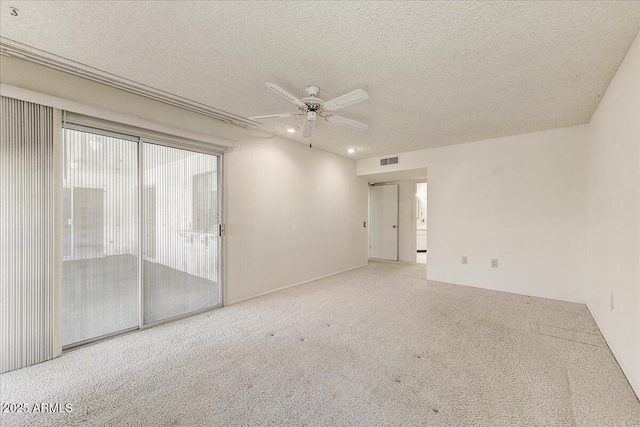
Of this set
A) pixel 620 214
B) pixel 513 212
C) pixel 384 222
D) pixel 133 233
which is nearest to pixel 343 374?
pixel 133 233

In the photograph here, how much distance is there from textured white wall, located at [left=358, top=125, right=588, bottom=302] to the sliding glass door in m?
3.92

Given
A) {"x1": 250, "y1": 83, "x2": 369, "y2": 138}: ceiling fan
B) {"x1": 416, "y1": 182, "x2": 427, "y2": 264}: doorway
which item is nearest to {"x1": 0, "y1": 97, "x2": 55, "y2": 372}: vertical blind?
{"x1": 250, "y1": 83, "x2": 369, "y2": 138}: ceiling fan

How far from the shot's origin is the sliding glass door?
7.97 ft

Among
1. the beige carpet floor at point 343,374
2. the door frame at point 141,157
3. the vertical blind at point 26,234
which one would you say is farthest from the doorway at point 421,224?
the vertical blind at point 26,234

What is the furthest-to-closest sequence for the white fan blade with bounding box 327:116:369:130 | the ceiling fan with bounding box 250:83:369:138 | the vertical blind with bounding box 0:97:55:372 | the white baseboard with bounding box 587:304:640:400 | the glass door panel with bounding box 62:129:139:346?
the white fan blade with bounding box 327:116:369:130, the glass door panel with bounding box 62:129:139:346, the ceiling fan with bounding box 250:83:369:138, the vertical blind with bounding box 0:97:55:372, the white baseboard with bounding box 587:304:640:400

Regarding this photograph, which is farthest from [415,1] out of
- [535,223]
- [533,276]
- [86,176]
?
[533,276]

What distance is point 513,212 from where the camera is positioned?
13.7ft

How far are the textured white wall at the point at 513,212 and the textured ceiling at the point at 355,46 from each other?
41.5 inches

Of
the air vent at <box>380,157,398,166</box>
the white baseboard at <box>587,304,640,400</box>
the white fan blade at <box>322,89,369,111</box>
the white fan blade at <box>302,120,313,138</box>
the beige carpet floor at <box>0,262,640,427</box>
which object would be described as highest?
the air vent at <box>380,157,398,166</box>

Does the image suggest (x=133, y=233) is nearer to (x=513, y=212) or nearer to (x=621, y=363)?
(x=621, y=363)

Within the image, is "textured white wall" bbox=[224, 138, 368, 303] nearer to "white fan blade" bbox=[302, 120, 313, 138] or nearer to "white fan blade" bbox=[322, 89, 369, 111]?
"white fan blade" bbox=[302, 120, 313, 138]

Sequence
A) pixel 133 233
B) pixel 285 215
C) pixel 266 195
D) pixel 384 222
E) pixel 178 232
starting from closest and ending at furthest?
pixel 133 233 → pixel 178 232 → pixel 266 195 → pixel 285 215 → pixel 384 222

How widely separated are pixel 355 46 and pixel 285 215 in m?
2.88

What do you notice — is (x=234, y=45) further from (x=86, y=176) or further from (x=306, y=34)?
(x=86, y=176)
